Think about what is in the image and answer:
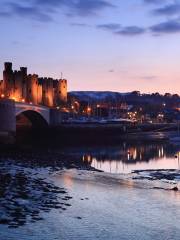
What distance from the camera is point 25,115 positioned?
7381 cm

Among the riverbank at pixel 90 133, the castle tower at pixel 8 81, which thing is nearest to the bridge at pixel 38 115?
the riverbank at pixel 90 133

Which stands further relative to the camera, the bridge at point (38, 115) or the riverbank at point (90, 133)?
the bridge at point (38, 115)

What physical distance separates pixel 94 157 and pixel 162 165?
6.85 metres

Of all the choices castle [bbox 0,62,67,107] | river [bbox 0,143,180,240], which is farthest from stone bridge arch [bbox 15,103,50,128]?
river [bbox 0,143,180,240]

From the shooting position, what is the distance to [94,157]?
132 feet

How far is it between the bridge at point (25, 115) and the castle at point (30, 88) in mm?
6362

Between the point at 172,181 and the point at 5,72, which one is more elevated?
the point at 5,72

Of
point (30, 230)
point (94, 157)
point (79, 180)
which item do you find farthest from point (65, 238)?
point (94, 157)

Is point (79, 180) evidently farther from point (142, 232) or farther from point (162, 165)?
point (162, 165)

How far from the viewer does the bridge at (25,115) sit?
48.8 meters

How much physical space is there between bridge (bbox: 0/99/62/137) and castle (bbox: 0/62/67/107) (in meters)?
6.36

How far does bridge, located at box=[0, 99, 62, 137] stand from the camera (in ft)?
160

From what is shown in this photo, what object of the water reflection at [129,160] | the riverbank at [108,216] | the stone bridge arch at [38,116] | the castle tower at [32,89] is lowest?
the water reflection at [129,160]

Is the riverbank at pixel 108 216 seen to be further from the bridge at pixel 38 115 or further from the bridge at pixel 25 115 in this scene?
the bridge at pixel 38 115
